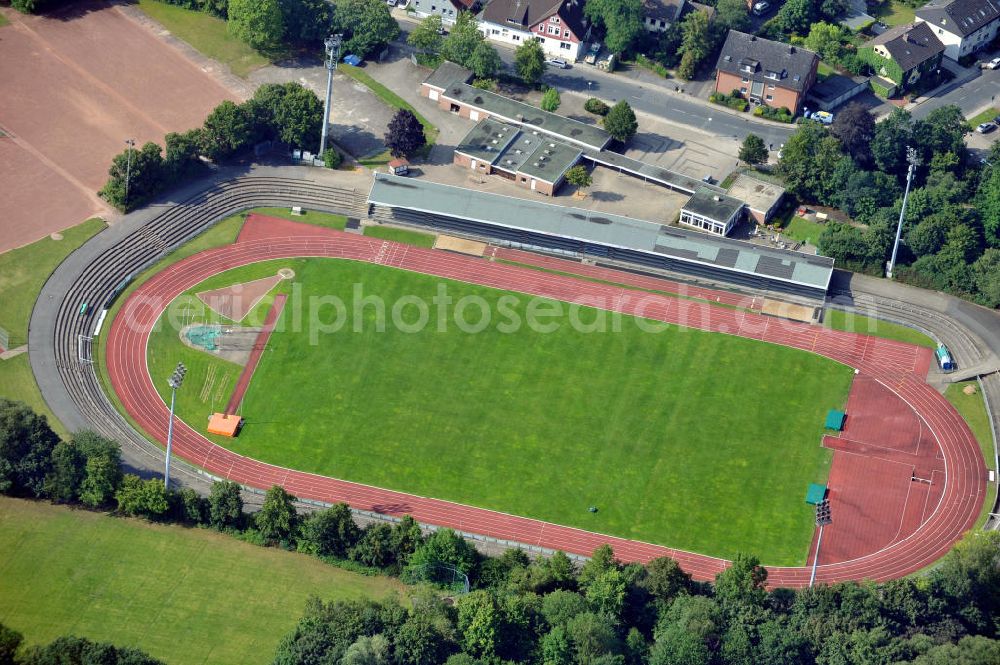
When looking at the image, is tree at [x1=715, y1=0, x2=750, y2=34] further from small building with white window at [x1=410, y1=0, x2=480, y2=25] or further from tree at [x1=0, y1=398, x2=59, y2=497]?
tree at [x1=0, y1=398, x2=59, y2=497]

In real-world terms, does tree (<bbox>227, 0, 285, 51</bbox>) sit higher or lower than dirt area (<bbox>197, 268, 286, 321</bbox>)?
higher

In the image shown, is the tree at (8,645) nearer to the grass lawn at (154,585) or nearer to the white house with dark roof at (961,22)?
the grass lawn at (154,585)

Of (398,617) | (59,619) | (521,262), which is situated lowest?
(59,619)

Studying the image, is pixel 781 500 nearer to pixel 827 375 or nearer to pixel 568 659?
pixel 827 375

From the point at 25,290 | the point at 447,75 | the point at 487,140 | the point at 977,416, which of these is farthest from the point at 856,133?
the point at 25,290

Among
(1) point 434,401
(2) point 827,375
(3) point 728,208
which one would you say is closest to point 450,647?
(1) point 434,401

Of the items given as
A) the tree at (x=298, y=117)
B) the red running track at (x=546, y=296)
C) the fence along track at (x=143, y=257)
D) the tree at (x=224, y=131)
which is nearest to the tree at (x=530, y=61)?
the tree at (x=298, y=117)

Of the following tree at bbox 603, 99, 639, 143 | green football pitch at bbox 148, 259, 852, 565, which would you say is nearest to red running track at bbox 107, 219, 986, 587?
green football pitch at bbox 148, 259, 852, 565
